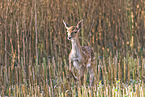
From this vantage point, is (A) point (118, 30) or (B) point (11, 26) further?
(A) point (118, 30)

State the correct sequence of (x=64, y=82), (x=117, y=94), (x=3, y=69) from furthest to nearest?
1. (x=3, y=69)
2. (x=64, y=82)
3. (x=117, y=94)

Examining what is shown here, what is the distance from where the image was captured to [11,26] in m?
5.05

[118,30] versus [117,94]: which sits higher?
[118,30]

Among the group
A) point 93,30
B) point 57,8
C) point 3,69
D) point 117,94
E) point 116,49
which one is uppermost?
point 57,8

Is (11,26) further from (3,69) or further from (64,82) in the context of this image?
(64,82)

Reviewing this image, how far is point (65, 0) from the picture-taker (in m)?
5.85

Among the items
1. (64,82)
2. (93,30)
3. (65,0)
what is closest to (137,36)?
(93,30)

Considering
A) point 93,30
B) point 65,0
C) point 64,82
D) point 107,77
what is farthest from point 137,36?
point 64,82

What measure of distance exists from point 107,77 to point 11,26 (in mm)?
1872

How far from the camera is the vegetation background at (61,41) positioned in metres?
4.65

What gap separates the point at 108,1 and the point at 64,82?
8.09 ft

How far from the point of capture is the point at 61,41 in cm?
579

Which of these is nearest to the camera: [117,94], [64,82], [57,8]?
[117,94]

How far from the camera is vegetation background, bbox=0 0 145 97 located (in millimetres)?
4648
